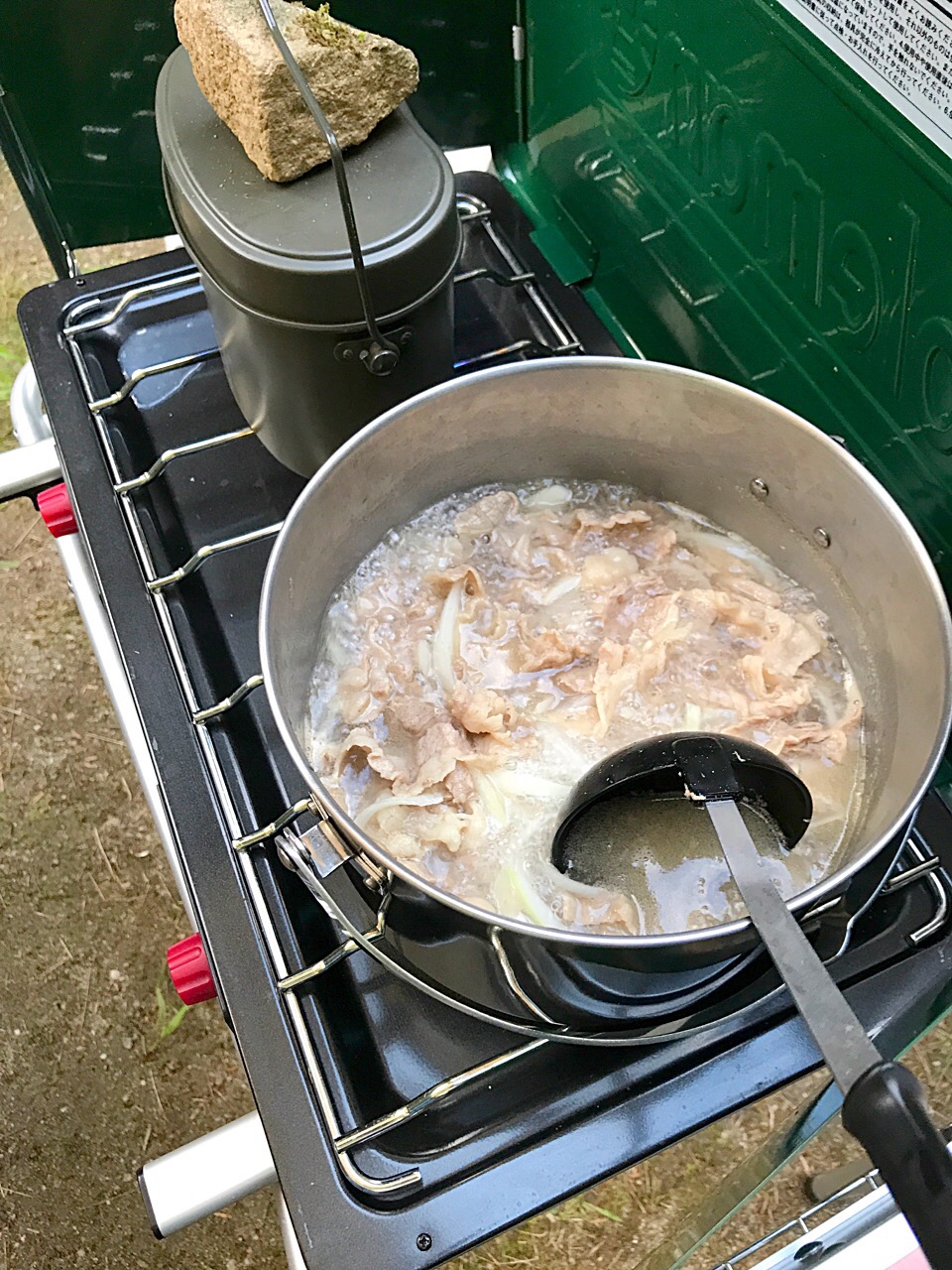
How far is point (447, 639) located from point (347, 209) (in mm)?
358

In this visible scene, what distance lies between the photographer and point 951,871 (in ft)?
2.84

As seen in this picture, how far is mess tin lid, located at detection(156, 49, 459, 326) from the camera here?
86cm

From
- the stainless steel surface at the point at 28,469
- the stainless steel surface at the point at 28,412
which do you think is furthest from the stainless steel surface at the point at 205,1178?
the stainless steel surface at the point at 28,412

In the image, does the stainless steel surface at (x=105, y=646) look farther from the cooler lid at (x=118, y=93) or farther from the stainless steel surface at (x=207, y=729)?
the cooler lid at (x=118, y=93)

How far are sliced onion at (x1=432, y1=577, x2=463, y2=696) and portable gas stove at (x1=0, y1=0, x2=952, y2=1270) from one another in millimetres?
161

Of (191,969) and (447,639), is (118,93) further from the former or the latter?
(191,969)

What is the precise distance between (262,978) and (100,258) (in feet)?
6.58

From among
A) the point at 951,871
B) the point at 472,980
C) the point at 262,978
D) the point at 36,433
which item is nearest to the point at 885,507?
the point at 951,871

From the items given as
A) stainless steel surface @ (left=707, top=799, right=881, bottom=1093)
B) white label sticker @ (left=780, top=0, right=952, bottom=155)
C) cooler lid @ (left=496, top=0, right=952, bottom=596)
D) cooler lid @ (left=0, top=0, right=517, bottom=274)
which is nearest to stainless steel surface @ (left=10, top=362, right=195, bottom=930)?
cooler lid @ (left=0, top=0, right=517, bottom=274)

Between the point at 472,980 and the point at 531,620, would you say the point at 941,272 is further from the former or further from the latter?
the point at 472,980

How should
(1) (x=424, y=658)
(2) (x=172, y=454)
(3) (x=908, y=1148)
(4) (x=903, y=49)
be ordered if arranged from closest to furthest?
(3) (x=908, y=1148) → (4) (x=903, y=49) → (1) (x=424, y=658) → (2) (x=172, y=454)

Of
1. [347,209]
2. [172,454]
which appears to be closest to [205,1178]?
[172,454]

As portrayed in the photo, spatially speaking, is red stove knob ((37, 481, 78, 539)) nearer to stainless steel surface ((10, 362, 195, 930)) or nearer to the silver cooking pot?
stainless steel surface ((10, 362, 195, 930))

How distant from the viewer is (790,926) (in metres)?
0.61
